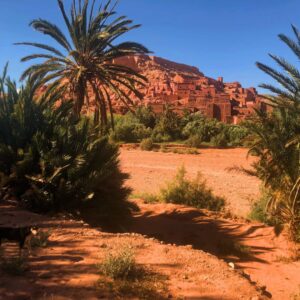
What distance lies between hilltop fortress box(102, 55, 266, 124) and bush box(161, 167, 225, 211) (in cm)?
276

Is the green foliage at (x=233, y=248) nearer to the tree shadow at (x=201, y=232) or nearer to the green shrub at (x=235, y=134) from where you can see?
the tree shadow at (x=201, y=232)

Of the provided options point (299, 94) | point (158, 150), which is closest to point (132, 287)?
point (299, 94)

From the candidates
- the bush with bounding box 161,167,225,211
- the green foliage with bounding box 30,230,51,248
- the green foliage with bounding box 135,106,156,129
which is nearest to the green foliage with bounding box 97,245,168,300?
the green foliage with bounding box 30,230,51,248

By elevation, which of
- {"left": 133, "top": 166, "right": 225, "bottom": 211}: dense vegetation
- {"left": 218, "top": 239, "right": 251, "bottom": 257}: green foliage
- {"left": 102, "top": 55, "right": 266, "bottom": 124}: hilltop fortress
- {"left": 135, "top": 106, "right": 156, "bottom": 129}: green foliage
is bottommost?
{"left": 218, "top": 239, "right": 251, "bottom": 257}: green foliage

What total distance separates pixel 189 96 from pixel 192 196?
4345 cm

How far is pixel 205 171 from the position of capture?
59.4ft

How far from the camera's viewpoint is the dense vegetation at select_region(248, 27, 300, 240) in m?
7.69

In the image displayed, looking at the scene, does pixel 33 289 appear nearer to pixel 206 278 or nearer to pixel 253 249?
pixel 206 278

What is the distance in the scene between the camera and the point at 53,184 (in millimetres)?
7234

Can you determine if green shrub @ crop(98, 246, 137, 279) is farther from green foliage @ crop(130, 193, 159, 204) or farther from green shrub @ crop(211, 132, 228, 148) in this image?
green shrub @ crop(211, 132, 228, 148)

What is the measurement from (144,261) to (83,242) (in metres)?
1.03

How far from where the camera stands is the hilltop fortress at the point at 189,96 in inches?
1730

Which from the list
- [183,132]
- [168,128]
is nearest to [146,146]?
[183,132]

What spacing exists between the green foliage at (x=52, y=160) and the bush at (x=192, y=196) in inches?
99.6
